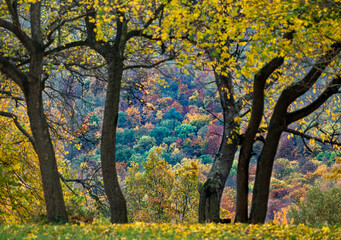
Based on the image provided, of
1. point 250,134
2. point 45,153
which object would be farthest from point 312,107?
point 45,153

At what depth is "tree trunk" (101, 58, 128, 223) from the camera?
8.92 m

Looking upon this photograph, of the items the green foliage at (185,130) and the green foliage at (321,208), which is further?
the green foliage at (185,130)

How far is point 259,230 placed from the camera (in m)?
6.72

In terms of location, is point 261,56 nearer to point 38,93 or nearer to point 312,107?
point 312,107

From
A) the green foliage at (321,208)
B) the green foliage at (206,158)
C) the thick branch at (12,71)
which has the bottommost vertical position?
the green foliage at (321,208)

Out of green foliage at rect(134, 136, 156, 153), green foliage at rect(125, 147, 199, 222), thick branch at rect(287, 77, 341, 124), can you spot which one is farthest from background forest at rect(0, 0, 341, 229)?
green foliage at rect(134, 136, 156, 153)

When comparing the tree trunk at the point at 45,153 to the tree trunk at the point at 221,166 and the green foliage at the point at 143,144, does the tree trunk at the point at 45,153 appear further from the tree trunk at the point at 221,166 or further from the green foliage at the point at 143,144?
the green foliage at the point at 143,144

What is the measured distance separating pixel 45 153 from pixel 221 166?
3.98 metres

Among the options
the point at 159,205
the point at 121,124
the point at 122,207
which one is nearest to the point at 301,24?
the point at 122,207

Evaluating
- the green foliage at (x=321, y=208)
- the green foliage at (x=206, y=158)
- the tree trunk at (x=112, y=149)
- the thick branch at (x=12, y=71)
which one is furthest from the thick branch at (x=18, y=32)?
the green foliage at (x=206, y=158)

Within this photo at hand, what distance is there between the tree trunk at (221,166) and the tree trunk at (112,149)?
6.12 feet

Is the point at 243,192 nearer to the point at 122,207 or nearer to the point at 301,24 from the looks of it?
the point at 122,207

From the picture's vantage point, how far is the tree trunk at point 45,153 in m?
9.01

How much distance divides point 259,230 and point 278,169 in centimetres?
5265
